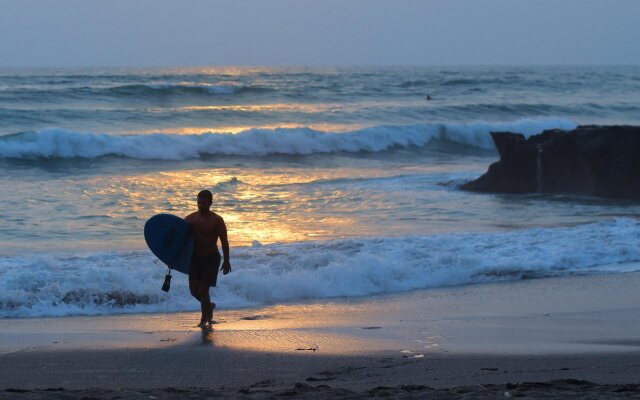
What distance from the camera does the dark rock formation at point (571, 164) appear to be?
16.8 m

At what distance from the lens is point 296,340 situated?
285 inches

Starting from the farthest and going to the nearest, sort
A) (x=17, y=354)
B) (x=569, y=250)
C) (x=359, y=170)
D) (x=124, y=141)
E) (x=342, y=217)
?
1. (x=124, y=141)
2. (x=359, y=170)
3. (x=342, y=217)
4. (x=569, y=250)
5. (x=17, y=354)

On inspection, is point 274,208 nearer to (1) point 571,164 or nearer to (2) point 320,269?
(2) point 320,269

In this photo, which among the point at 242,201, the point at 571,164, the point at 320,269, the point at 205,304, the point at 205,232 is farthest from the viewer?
the point at 571,164

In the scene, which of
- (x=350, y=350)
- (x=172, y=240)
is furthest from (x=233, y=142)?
(x=350, y=350)

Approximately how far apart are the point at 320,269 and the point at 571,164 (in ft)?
29.0

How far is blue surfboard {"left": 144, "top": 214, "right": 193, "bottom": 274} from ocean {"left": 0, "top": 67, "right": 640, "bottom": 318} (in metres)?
0.94

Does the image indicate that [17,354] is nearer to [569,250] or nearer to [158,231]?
[158,231]

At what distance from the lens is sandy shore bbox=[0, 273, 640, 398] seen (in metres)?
5.75

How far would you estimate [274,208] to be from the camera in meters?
15.7

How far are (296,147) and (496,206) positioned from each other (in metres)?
12.8

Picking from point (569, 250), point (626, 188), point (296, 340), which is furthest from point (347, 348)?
point (626, 188)

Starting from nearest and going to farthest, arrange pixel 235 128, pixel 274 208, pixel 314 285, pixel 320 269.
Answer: pixel 314 285, pixel 320 269, pixel 274 208, pixel 235 128

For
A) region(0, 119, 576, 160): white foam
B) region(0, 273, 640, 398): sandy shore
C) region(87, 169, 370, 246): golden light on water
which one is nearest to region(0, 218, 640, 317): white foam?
region(0, 273, 640, 398): sandy shore
